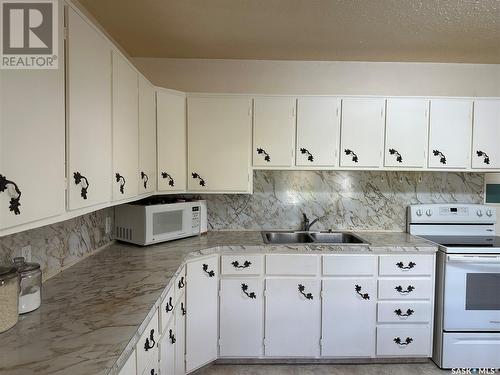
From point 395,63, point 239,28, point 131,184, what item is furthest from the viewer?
point 395,63

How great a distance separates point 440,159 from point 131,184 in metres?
2.48

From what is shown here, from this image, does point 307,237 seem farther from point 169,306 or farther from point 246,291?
point 169,306

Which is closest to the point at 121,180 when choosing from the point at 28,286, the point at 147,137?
the point at 147,137

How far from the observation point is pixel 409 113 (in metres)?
2.72

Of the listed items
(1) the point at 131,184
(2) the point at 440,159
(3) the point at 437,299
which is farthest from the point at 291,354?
(2) the point at 440,159

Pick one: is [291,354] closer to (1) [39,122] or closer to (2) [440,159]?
(2) [440,159]

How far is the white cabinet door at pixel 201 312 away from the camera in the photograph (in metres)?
2.29

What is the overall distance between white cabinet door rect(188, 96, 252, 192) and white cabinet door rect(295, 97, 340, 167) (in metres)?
0.43

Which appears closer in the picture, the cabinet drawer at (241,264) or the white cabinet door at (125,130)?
the white cabinet door at (125,130)

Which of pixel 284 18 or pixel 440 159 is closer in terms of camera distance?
pixel 284 18

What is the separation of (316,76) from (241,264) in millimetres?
1850

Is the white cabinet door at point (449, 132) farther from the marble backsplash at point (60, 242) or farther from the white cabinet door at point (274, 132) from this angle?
the marble backsplash at point (60, 242)

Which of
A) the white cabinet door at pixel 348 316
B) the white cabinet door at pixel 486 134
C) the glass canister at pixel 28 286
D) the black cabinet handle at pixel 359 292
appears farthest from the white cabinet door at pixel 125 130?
the white cabinet door at pixel 486 134

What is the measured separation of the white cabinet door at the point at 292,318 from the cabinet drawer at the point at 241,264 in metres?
0.14
